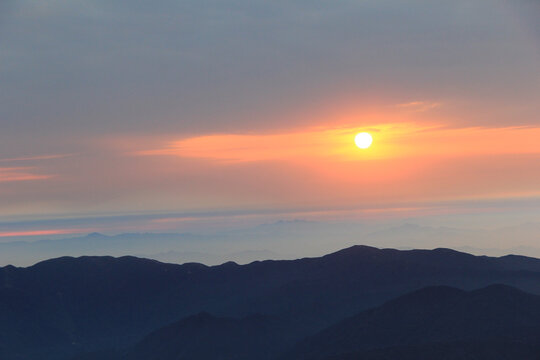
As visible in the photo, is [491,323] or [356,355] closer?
[356,355]

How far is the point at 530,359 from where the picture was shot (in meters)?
162

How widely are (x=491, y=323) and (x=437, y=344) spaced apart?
31520 mm

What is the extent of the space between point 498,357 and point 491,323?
3306 cm

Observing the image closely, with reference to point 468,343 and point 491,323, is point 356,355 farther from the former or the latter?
point 491,323

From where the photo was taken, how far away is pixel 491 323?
197375 millimetres

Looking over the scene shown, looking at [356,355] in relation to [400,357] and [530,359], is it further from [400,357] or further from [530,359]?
[530,359]

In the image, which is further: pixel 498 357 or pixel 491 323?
pixel 491 323

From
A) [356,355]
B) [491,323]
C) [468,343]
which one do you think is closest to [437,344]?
[468,343]

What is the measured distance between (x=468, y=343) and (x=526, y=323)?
30.8 m

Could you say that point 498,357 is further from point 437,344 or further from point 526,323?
point 526,323

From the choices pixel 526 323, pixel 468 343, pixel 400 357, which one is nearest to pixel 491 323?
pixel 526 323

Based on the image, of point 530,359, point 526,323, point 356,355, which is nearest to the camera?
point 530,359

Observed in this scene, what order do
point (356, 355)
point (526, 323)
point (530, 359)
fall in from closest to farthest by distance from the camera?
point (530, 359) → point (356, 355) → point (526, 323)

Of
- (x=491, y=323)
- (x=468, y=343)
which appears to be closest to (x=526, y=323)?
(x=491, y=323)
